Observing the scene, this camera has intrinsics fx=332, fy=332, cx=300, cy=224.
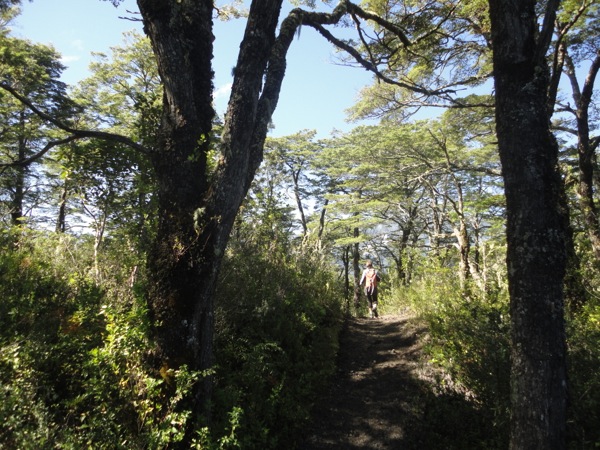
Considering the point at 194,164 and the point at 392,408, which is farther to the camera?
the point at 392,408

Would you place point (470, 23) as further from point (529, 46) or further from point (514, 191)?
point (514, 191)

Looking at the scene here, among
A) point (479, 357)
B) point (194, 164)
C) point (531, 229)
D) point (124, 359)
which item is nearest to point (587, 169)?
point (479, 357)

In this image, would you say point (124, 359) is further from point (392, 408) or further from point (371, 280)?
point (371, 280)

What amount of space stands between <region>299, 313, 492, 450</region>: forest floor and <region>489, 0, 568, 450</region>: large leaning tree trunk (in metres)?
1.39

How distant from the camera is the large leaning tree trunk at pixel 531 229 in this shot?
2301mm

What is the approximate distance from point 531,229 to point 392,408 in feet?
11.0

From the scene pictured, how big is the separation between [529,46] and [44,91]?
17.2 metres

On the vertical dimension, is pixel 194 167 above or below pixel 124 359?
above

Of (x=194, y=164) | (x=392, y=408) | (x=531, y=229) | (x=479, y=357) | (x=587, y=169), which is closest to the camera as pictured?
(x=531, y=229)

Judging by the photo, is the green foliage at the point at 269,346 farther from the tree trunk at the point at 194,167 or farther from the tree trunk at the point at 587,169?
the tree trunk at the point at 587,169

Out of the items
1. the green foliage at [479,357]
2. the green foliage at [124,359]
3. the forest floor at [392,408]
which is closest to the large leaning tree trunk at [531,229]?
the green foliage at [479,357]

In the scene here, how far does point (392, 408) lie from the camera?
4.61 metres

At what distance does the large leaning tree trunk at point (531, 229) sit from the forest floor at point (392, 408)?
1.39 meters

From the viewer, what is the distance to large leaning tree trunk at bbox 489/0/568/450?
2.30 m
